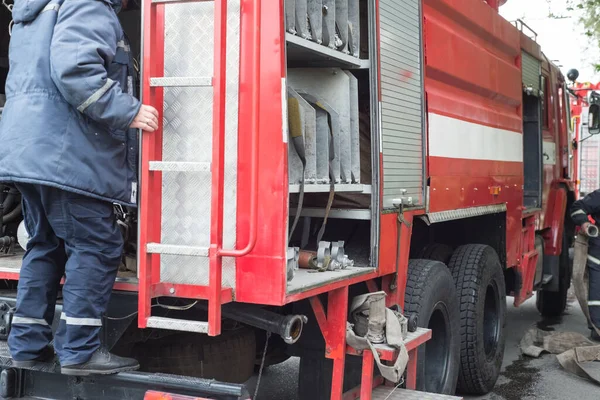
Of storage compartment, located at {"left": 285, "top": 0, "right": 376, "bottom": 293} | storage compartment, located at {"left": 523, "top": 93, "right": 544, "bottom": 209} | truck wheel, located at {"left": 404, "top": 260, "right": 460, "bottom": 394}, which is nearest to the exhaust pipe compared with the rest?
storage compartment, located at {"left": 285, "top": 0, "right": 376, "bottom": 293}

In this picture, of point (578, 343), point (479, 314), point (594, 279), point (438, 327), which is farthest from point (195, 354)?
point (594, 279)

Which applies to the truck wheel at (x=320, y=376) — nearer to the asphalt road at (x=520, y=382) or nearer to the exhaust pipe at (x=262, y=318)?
the exhaust pipe at (x=262, y=318)

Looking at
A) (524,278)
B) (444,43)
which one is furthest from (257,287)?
(524,278)

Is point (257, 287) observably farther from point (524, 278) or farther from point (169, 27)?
point (524, 278)

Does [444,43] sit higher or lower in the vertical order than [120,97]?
higher

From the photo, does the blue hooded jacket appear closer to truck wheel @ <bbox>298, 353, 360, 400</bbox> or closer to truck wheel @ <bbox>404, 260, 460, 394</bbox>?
truck wheel @ <bbox>298, 353, 360, 400</bbox>

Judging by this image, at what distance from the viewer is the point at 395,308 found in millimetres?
3961

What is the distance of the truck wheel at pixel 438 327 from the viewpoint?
13.9 feet

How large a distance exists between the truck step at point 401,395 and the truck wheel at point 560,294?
462cm

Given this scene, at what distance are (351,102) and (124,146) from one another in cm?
119

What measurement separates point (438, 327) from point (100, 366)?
7.76 feet

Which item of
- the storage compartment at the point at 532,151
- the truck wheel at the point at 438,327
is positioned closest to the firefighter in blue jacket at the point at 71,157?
the truck wheel at the point at 438,327

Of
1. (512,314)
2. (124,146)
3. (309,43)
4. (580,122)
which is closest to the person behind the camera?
(124,146)

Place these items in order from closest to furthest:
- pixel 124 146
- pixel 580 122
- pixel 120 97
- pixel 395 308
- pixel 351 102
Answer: pixel 120 97 < pixel 124 146 < pixel 351 102 < pixel 395 308 < pixel 580 122
